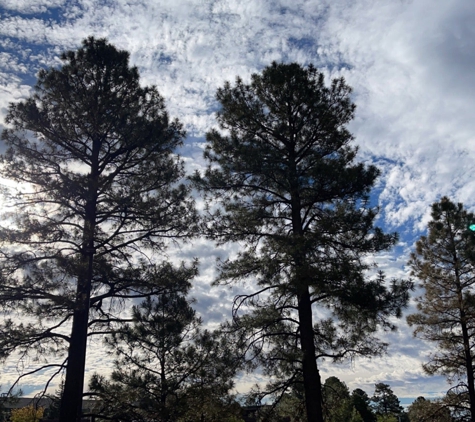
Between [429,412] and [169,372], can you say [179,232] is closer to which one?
[169,372]

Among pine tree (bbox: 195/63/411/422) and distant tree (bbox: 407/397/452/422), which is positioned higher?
pine tree (bbox: 195/63/411/422)

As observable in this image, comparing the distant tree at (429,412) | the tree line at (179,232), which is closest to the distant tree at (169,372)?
the tree line at (179,232)

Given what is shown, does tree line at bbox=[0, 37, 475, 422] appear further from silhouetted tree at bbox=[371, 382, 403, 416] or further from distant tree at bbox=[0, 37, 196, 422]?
silhouetted tree at bbox=[371, 382, 403, 416]

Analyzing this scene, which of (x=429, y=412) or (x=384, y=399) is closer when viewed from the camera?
(x=429, y=412)

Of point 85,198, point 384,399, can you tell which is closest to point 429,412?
point 85,198

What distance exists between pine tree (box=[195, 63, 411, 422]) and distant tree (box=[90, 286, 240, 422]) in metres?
1.46

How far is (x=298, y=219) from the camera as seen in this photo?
39.4 feet

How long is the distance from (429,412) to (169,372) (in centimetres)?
1053

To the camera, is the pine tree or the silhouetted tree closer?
the pine tree

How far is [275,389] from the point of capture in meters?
10.8

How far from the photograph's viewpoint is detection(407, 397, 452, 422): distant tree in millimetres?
16828

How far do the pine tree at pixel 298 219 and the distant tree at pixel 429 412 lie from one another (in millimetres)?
8411

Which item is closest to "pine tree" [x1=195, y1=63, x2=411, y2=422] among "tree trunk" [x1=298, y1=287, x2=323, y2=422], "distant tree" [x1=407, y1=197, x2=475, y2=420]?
"tree trunk" [x1=298, y1=287, x2=323, y2=422]

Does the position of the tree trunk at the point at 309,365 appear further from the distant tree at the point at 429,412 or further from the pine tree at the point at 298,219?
the distant tree at the point at 429,412
